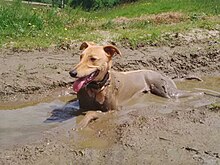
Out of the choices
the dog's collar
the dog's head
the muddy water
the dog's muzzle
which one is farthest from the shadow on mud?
the dog's muzzle

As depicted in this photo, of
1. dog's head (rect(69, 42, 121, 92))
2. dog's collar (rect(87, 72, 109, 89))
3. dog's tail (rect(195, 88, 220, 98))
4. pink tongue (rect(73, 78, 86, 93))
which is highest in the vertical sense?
dog's head (rect(69, 42, 121, 92))

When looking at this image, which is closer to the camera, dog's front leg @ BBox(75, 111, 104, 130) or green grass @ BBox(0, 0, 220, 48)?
dog's front leg @ BBox(75, 111, 104, 130)


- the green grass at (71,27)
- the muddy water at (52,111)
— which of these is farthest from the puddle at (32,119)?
the green grass at (71,27)

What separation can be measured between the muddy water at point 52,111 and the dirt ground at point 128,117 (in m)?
0.03

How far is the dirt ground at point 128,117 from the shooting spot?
573cm

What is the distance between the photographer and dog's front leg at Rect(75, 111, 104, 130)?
6.88 metres

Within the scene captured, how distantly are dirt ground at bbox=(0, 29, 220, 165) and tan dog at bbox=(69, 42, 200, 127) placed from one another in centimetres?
17

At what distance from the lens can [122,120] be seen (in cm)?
725

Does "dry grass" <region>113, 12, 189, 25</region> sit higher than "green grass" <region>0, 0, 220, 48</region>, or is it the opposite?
"green grass" <region>0, 0, 220, 48</region>

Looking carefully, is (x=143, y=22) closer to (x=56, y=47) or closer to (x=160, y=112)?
(x=56, y=47)

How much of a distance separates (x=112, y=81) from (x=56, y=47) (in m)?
3.59

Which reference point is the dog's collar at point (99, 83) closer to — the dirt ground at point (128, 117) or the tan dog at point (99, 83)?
the tan dog at point (99, 83)

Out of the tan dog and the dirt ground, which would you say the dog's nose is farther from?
the dirt ground

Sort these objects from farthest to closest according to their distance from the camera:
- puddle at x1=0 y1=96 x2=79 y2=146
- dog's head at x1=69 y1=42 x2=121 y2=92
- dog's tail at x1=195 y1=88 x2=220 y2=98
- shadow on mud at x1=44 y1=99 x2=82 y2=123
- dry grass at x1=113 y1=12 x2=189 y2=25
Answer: dry grass at x1=113 y1=12 x2=189 y2=25 → dog's tail at x1=195 y1=88 x2=220 y2=98 → shadow on mud at x1=44 y1=99 x2=82 y2=123 → dog's head at x1=69 y1=42 x2=121 y2=92 → puddle at x1=0 y1=96 x2=79 y2=146
